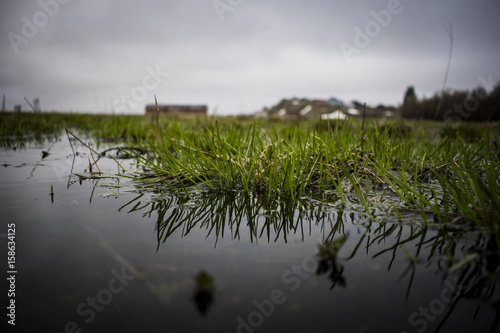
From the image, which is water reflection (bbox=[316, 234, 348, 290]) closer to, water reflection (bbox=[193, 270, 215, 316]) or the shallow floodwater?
the shallow floodwater

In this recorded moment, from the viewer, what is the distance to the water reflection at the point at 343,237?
0.69 metres

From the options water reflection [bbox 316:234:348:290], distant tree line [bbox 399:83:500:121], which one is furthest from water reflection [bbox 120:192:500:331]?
distant tree line [bbox 399:83:500:121]

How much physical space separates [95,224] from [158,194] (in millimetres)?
A: 460

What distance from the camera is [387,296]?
66 cm

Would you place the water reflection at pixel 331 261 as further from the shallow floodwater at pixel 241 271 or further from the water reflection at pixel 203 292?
the water reflection at pixel 203 292

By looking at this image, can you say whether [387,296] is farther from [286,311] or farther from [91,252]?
[91,252]

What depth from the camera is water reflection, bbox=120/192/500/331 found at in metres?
0.69

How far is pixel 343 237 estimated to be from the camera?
97 centimetres

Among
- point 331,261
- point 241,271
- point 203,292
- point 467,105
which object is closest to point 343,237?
point 331,261

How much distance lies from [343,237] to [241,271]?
1.38 feet

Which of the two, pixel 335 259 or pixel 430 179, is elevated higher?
pixel 430 179

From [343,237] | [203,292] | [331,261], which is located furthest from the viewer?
[343,237]

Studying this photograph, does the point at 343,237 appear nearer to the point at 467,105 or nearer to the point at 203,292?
the point at 203,292

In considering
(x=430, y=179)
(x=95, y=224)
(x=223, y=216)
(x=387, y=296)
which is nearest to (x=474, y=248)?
(x=387, y=296)
